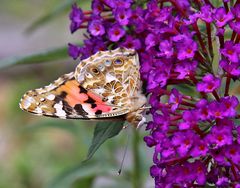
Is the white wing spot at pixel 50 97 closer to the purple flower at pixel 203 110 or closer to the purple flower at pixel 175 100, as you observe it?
the purple flower at pixel 175 100

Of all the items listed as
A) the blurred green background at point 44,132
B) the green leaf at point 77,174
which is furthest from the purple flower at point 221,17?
the green leaf at point 77,174

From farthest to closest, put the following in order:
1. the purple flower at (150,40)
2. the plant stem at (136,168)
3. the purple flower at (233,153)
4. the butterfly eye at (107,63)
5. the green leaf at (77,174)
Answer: the green leaf at (77,174)
the plant stem at (136,168)
the butterfly eye at (107,63)
the purple flower at (150,40)
the purple flower at (233,153)

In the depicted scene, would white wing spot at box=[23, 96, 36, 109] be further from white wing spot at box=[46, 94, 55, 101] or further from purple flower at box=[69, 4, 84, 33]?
purple flower at box=[69, 4, 84, 33]

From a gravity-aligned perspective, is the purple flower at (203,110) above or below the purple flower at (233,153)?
above

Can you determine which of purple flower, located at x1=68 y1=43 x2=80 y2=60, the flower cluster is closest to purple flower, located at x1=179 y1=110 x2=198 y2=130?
the flower cluster

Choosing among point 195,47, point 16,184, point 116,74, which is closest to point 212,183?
point 195,47

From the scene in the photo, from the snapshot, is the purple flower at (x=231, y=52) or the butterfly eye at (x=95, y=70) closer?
the purple flower at (x=231, y=52)

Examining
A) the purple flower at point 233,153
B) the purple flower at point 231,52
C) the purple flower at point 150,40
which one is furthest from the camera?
the purple flower at point 150,40

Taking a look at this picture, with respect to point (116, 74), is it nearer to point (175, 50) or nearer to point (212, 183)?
point (175, 50)
